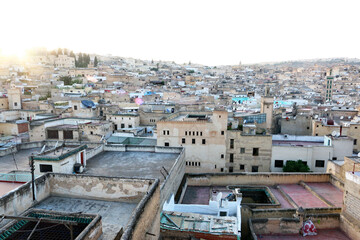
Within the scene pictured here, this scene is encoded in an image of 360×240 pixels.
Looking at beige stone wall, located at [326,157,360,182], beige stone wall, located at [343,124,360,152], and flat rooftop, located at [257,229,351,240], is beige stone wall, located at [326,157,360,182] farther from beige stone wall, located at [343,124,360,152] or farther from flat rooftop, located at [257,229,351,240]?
beige stone wall, located at [343,124,360,152]

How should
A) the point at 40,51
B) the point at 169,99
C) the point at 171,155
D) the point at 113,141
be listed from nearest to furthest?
the point at 171,155, the point at 113,141, the point at 169,99, the point at 40,51

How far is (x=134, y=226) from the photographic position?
5684mm

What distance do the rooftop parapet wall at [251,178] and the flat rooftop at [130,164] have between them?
3.21 metres

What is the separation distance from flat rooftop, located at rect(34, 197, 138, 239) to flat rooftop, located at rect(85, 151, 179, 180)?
9.57ft

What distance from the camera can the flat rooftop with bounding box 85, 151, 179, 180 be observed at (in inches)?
457

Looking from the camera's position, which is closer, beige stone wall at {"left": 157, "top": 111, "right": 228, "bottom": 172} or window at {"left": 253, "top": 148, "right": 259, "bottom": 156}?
beige stone wall at {"left": 157, "top": 111, "right": 228, "bottom": 172}

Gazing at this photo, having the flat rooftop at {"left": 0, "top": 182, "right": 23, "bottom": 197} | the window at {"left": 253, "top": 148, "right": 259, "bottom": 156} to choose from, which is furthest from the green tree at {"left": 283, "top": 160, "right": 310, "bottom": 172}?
the flat rooftop at {"left": 0, "top": 182, "right": 23, "bottom": 197}

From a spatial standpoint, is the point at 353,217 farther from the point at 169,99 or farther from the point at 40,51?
the point at 40,51

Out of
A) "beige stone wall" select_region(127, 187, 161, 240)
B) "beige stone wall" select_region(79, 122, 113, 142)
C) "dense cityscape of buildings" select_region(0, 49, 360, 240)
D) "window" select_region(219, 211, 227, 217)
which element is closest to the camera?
"beige stone wall" select_region(127, 187, 161, 240)

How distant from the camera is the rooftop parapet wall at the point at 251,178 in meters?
17.2

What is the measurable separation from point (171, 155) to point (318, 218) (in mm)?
7702

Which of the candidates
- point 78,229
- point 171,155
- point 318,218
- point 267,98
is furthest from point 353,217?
point 267,98

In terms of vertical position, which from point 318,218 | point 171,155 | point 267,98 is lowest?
point 318,218

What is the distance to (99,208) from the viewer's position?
26.3 feet
